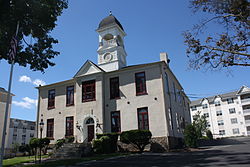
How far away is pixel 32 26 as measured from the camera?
47.5 ft

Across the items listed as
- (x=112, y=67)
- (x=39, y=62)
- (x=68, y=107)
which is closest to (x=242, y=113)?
(x=112, y=67)

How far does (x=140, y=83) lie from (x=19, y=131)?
57579mm

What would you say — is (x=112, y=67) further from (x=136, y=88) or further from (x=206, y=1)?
(x=206, y=1)

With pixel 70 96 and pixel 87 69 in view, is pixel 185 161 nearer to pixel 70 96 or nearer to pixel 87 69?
pixel 87 69

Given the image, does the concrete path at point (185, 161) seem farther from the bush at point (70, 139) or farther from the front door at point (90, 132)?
the bush at point (70, 139)

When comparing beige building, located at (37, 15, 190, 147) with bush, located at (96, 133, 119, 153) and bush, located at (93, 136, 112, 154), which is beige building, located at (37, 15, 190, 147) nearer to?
bush, located at (96, 133, 119, 153)

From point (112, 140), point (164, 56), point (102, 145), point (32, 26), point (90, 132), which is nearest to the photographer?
point (32, 26)

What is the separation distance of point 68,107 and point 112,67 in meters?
6.88

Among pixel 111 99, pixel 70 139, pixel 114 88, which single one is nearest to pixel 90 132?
pixel 70 139

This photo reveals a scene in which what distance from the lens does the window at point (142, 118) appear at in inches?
784

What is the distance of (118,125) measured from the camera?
21.0 m

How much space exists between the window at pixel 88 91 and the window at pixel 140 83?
4.88 m

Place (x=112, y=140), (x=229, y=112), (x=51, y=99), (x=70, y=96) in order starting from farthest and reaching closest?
(x=229, y=112) < (x=51, y=99) < (x=70, y=96) < (x=112, y=140)

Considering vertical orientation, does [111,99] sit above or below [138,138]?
above
